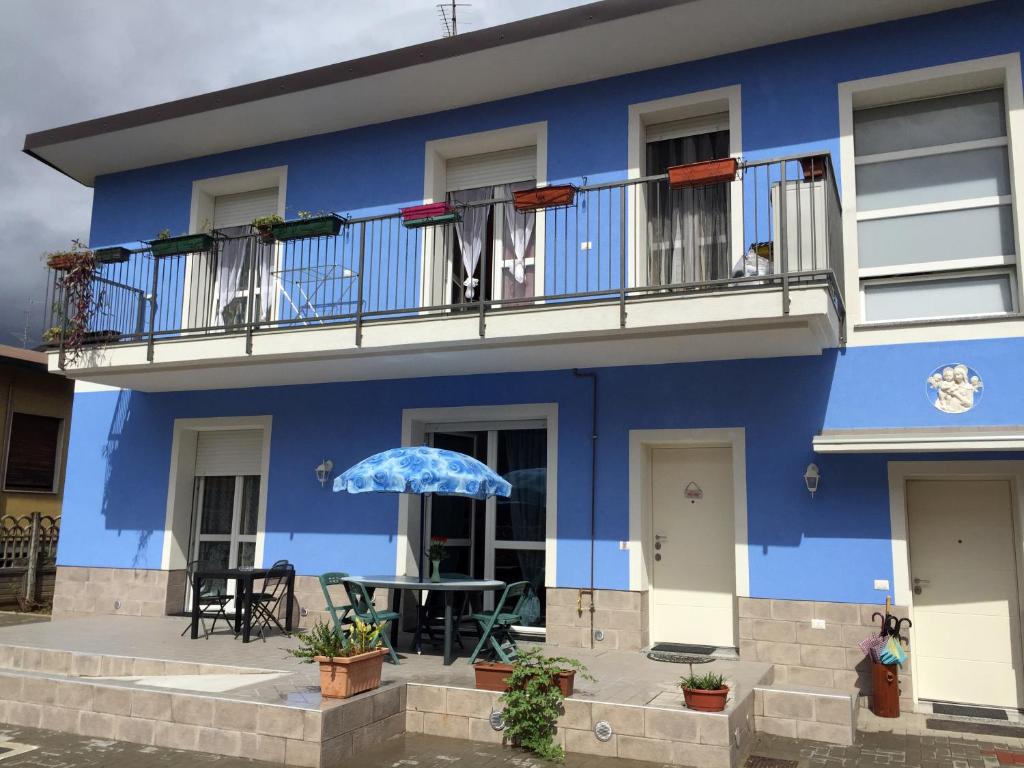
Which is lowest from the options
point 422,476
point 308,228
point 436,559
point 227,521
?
point 436,559

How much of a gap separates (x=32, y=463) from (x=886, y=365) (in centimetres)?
1496

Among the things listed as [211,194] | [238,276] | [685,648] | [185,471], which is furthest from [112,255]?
[685,648]

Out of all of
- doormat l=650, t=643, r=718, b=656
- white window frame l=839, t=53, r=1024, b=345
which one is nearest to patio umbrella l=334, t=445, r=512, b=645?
doormat l=650, t=643, r=718, b=656

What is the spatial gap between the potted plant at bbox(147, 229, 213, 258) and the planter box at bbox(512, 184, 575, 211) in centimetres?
369

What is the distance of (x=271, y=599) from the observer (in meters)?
9.14

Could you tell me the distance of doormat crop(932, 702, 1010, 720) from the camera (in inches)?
279

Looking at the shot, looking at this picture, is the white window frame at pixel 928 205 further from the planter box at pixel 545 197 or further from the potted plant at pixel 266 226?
the potted plant at pixel 266 226

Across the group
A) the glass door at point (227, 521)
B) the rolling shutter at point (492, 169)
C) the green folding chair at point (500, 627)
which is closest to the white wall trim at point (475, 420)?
the green folding chair at point (500, 627)

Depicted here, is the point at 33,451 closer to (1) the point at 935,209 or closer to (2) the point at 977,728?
(1) the point at 935,209

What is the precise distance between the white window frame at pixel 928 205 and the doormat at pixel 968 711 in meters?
3.15

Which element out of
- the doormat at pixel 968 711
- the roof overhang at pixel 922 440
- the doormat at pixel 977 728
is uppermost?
the roof overhang at pixel 922 440

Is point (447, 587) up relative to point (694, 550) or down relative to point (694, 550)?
down

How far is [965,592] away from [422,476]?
15.8 feet

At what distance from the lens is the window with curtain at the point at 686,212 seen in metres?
8.69
